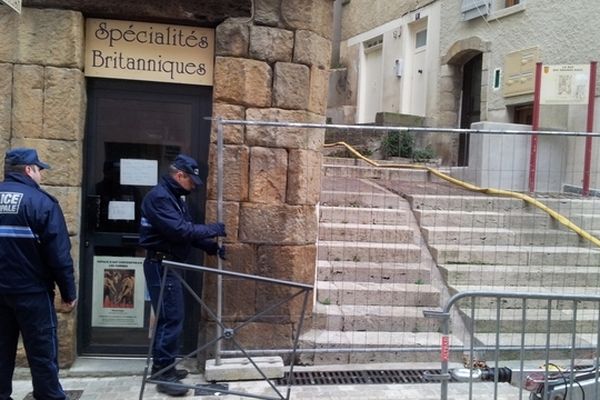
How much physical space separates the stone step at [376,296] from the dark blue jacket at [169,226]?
1548 millimetres

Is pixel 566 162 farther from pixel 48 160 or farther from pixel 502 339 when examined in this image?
pixel 48 160

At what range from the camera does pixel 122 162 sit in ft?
15.1

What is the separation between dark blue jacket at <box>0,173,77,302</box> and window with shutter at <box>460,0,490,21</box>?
1074 centimetres

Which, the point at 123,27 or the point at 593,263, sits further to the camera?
the point at 593,263

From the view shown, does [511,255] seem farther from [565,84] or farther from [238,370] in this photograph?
[565,84]

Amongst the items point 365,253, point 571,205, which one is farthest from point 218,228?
point 571,205

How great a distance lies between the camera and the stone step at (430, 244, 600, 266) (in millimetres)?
5811

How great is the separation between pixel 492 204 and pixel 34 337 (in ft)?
17.1

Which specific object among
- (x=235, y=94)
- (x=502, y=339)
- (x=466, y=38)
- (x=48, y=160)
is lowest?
(x=502, y=339)

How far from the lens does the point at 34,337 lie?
11.2 feet

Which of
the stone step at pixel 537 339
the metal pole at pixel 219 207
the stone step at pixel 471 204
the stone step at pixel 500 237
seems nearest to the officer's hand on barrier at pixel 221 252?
the metal pole at pixel 219 207

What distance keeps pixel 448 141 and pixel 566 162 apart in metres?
3.31

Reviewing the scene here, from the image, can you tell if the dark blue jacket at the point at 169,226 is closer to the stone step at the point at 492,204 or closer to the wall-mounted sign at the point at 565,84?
the stone step at the point at 492,204

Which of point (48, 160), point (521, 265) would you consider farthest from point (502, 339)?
point (48, 160)
